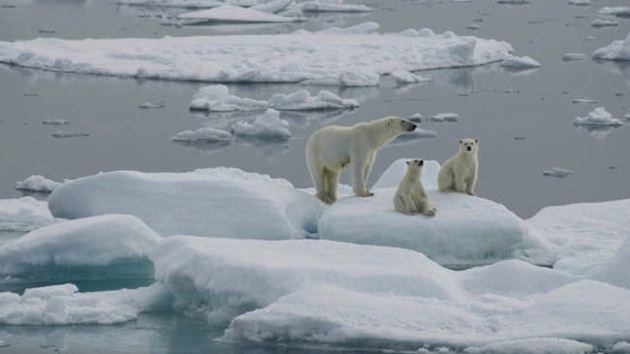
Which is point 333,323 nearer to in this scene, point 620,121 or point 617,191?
point 617,191

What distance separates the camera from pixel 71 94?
17.3 meters

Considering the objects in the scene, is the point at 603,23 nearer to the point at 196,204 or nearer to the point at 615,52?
the point at 615,52

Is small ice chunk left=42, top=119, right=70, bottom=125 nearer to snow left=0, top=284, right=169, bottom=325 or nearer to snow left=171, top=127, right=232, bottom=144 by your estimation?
snow left=171, top=127, right=232, bottom=144

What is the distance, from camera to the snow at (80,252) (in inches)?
345

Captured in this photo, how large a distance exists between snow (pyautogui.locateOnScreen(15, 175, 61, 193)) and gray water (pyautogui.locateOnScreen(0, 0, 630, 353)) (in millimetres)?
145

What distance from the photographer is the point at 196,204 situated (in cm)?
983

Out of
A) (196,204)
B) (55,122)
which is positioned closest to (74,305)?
(196,204)

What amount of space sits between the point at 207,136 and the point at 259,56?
494 centimetres

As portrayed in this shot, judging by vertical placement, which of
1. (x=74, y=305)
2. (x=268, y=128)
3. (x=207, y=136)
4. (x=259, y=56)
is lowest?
(x=74, y=305)

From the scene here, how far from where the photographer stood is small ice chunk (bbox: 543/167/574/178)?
13.1m

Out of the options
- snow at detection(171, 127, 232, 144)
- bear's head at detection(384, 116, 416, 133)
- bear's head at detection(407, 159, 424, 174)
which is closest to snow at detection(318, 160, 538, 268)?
bear's head at detection(407, 159, 424, 174)

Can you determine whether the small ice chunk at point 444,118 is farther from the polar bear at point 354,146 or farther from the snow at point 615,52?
the polar bear at point 354,146

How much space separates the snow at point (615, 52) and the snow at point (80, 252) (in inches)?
487

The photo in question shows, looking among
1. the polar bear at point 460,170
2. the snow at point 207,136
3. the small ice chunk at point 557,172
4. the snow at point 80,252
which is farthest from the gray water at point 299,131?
the polar bear at point 460,170
